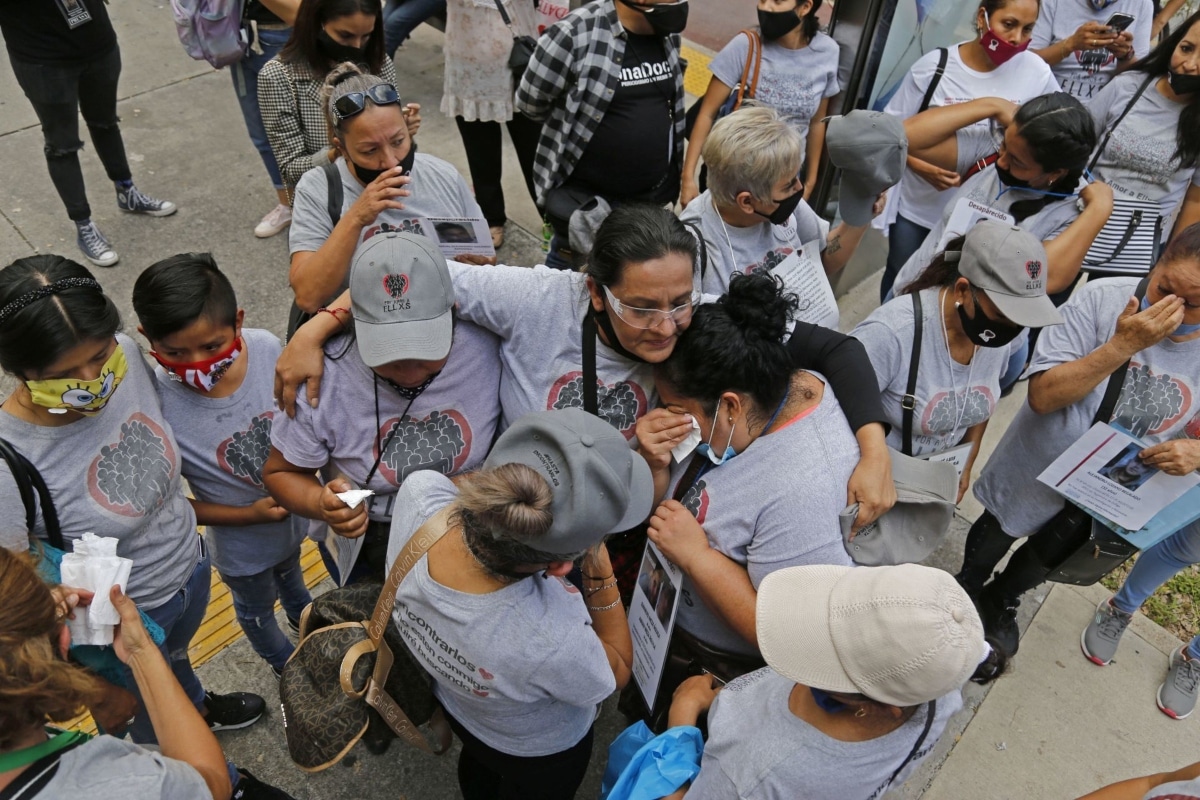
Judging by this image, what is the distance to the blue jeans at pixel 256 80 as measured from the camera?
461 cm

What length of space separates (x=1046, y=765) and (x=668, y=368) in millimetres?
2420

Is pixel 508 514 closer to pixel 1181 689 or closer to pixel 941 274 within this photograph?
pixel 941 274

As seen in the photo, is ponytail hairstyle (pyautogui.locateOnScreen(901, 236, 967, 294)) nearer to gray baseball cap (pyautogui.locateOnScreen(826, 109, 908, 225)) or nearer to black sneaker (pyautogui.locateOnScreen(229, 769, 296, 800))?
gray baseball cap (pyautogui.locateOnScreen(826, 109, 908, 225))

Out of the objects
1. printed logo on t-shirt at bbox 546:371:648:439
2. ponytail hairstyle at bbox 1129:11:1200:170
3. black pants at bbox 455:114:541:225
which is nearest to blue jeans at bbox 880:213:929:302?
ponytail hairstyle at bbox 1129:11:1200:170

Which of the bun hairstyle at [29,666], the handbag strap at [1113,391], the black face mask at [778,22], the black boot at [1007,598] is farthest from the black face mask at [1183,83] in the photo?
the bun hairstyle at [29,666]

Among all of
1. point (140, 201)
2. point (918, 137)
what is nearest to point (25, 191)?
point (140, 201)

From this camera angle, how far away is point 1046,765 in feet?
10.5

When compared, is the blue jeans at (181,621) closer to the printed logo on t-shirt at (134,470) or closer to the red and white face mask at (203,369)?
the printed logo on t-shirt at (134,470)

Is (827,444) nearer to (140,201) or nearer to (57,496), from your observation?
(57,496)

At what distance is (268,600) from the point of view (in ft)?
9.20

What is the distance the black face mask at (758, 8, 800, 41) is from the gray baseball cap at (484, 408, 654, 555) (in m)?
3.13

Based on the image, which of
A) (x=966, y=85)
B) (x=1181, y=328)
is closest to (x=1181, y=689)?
(x=1181, y=328)

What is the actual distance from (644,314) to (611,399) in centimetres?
31

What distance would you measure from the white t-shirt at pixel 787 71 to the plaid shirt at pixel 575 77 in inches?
17.1
